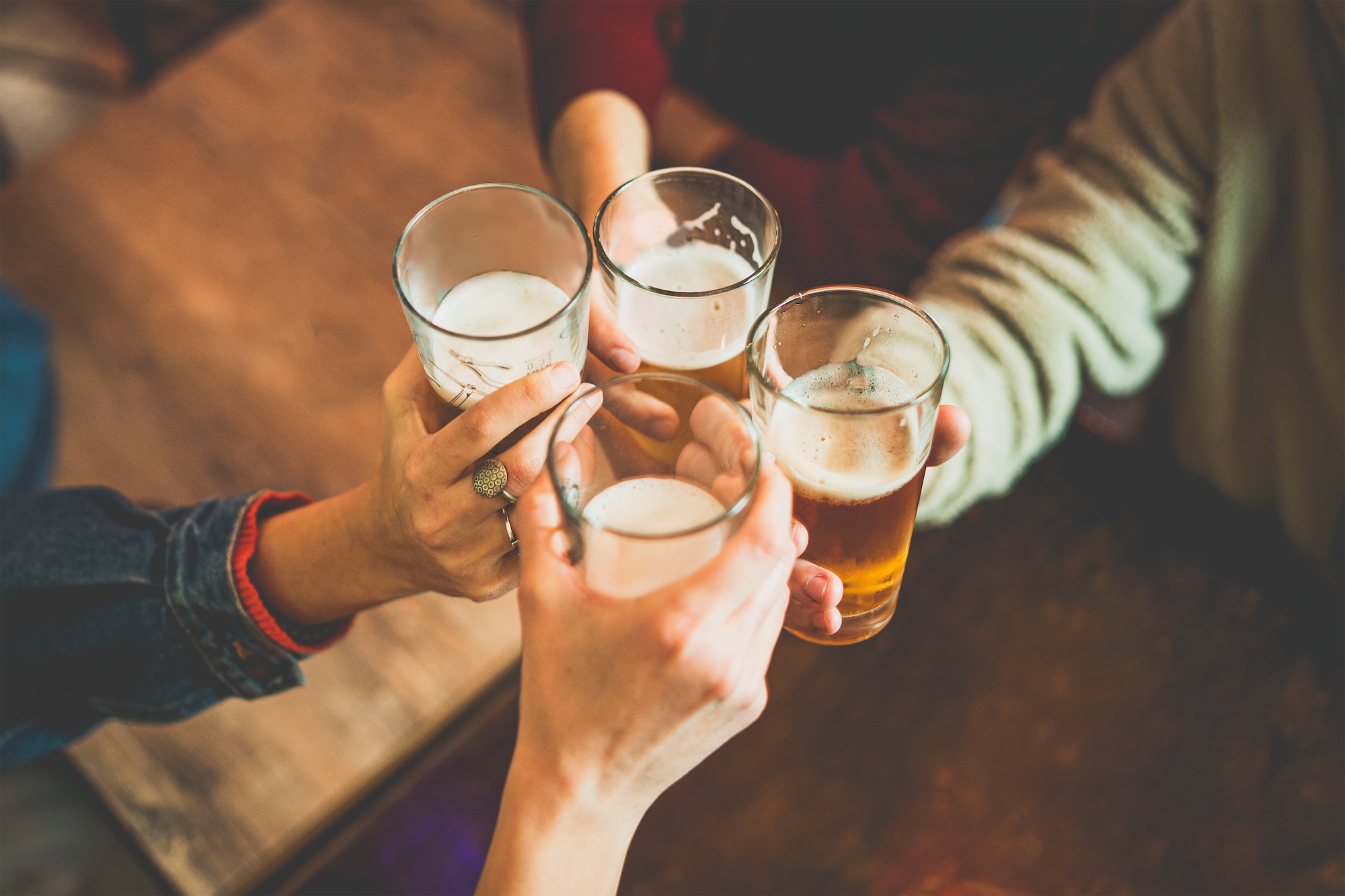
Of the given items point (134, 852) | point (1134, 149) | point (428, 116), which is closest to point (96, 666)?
point (134, 852)

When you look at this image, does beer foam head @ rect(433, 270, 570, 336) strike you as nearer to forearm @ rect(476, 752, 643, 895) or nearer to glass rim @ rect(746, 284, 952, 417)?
glass rim @ rect(746, 284, 952, 417)

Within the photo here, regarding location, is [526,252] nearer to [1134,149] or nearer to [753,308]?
[753,308]

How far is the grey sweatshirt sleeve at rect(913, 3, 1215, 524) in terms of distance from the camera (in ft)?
4.36

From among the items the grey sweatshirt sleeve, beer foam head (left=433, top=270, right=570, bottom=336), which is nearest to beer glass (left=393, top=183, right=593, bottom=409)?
beer foam head (left=433, top=270, right=570, bottom=336)

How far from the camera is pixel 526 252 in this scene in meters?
1.01

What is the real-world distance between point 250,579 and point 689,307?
0.66 metres

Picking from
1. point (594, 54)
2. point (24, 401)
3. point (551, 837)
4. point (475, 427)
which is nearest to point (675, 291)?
point (475, 427)

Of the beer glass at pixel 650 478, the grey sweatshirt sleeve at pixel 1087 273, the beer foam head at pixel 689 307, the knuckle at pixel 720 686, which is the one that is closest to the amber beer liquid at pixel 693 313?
the beer foam head at pixel 689 307

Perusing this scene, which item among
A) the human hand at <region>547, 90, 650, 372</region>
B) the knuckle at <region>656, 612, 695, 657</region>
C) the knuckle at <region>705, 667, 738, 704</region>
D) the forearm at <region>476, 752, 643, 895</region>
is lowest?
the forearm at <region>476, 752, 643, 895</region>

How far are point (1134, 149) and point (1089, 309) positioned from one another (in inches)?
10.0

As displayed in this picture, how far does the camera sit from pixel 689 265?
1.03 m

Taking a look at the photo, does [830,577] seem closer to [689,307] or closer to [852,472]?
[852,472]

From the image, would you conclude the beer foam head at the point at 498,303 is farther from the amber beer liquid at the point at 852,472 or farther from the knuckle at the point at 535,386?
the amber beer liquid at the point at 852,472

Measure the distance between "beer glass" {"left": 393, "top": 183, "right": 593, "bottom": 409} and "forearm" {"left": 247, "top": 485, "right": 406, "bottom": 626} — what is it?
8.3 inches
